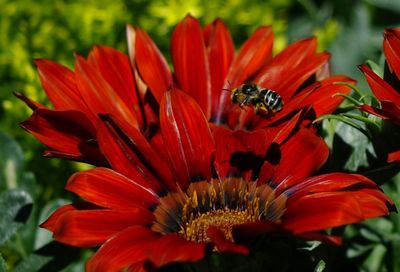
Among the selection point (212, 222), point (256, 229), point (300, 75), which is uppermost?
point (300, 75)

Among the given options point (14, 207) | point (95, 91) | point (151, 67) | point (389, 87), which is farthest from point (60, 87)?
point (389, 87)

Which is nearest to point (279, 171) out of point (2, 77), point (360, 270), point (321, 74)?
point (321, 74)

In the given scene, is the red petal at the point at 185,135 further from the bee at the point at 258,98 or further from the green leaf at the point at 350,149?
the green leaf at the point at 350,149

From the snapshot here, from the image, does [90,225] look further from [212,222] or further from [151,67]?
[151,67]

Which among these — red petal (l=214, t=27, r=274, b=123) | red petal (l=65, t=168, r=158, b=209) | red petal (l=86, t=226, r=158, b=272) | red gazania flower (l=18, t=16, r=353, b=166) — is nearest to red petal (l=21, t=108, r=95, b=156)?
red gazania flower (l=18, t=16, r=353, b=166)

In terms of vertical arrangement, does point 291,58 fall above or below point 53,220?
above

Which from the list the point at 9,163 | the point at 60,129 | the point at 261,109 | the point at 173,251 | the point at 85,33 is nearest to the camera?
the point at 173,251
